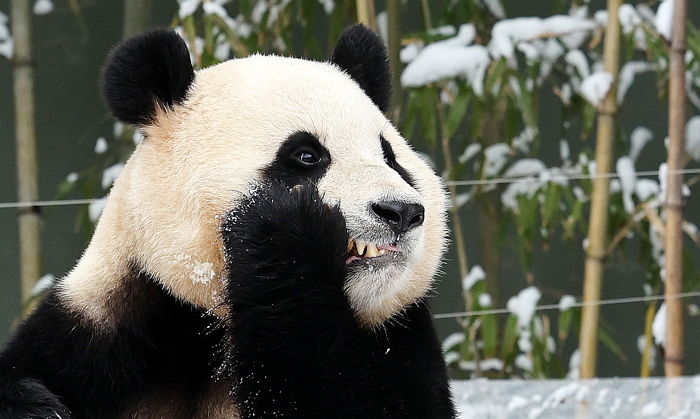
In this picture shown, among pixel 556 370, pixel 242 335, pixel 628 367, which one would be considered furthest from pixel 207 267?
pixel 628 367

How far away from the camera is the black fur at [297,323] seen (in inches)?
32.5

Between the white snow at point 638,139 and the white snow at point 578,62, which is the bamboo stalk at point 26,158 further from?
the white snow at point 638,139

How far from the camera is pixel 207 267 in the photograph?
0.88 m

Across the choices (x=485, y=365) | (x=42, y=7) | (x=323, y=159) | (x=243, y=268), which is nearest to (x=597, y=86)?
(x=485, y=365)

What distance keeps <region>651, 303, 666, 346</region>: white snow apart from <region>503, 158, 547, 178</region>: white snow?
40 cm

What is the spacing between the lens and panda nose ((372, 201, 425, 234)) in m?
0.82

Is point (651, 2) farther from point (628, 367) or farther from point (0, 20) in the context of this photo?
point (0, 20)

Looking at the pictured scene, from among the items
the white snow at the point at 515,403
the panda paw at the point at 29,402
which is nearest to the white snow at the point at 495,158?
the white snow at the point at 515,403

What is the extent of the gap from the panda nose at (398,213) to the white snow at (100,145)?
122 cm

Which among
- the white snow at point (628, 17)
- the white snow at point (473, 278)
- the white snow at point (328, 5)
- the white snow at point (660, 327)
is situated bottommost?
the white snow at point (660, 327)

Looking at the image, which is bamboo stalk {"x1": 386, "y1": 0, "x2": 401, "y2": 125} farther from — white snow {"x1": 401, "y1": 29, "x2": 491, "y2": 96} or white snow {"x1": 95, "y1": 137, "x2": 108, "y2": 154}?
white snow {"x1": 95, "y1": 137, "x2": 108, "y2": 154}

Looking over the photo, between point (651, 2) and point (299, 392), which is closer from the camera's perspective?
point (299, 392)

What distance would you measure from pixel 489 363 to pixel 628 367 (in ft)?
1.13

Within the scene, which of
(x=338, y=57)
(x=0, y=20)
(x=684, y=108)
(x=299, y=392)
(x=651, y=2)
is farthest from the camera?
(x=651, y=2)
